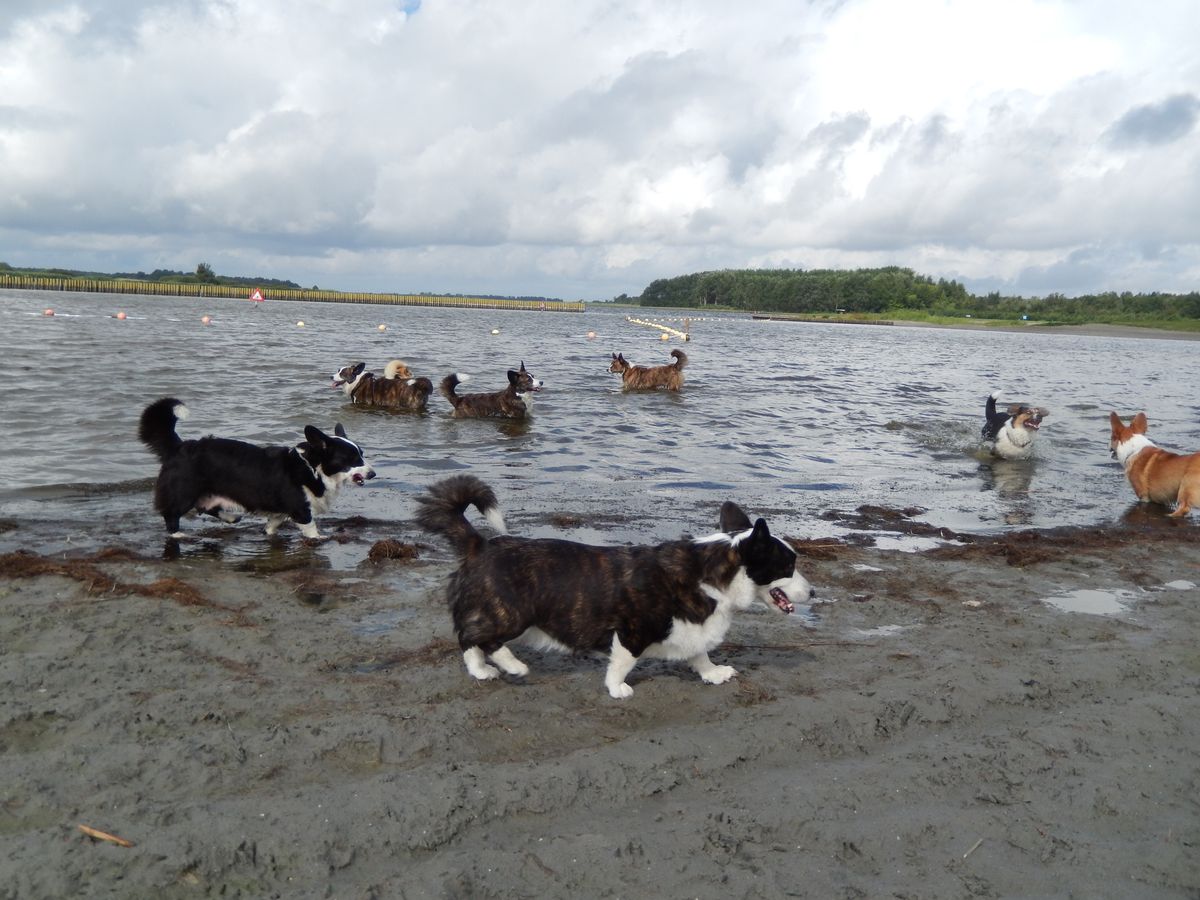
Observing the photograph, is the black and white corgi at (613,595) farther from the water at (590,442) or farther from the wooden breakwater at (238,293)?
the wooden breakwater at (238,293)

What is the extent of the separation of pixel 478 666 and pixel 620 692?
78cm

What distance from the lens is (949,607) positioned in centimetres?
595

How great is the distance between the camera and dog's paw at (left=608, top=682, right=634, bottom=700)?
439 centimetres

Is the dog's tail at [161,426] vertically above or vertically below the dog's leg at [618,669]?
above

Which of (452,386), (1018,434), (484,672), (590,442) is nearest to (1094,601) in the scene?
(484,672)

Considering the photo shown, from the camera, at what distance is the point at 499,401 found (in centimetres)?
1691

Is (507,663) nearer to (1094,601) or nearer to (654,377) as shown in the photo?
(1094,601)

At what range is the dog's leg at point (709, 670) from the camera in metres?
4.61

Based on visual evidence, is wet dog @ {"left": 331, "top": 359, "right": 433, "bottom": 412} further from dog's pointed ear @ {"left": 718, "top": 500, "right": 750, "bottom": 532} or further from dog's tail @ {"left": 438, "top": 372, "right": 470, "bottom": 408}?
dog's pointed ear @ {"left": 718, "top": 500, "right": 750, "bottom": 532}

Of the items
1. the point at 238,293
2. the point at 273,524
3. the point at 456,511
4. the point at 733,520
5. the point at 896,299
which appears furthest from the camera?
the point at 896,299

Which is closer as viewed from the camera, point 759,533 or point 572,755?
point 572,755

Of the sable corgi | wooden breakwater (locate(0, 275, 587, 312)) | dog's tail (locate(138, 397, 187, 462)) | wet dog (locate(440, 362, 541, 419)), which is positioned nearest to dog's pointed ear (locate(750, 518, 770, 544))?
dog's tail (locate(138, 397, 187, 462))

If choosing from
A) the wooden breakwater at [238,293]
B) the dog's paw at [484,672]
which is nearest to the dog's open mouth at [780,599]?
the dog's paw at [484,672]

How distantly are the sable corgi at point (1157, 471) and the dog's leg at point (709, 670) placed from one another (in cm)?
761
